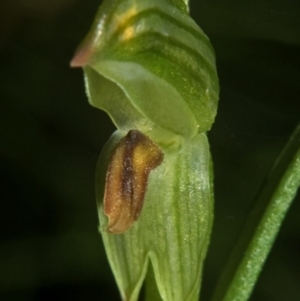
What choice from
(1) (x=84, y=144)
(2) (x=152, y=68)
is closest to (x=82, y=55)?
(2) (x=152, y=68)

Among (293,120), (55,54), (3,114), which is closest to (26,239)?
(3,114)

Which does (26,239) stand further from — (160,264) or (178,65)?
(178,65)

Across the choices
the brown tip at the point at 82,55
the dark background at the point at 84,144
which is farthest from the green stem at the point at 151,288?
the dark background at the point at 84,144

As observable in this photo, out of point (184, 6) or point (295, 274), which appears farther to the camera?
point (295, 274)

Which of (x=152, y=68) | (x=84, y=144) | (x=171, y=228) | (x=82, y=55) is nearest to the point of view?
(x=82, y=55)

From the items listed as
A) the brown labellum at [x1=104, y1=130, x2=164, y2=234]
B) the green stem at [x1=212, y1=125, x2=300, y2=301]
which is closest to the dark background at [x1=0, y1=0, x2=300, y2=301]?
the green stem at [x1=212, y1=125, x2=300, y2=301]

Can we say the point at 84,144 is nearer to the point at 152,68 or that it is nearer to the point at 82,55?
the point at 152,68
